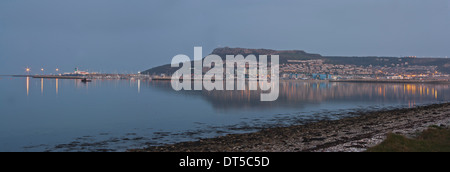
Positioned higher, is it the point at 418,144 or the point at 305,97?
the point at 418,144

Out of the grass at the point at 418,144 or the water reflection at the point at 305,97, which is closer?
the grass at the point at 418,144

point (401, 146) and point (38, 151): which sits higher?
point (401, 146)

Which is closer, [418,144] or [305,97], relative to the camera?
[418,144]

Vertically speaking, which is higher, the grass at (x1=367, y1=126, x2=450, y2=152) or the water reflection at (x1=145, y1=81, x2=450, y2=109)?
the grass at (x1=367, y1=126, x2=450, y2=152)

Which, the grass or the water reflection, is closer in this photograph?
the grass

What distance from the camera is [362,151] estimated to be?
34.7 ft

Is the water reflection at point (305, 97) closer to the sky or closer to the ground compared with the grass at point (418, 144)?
closer to the ground
